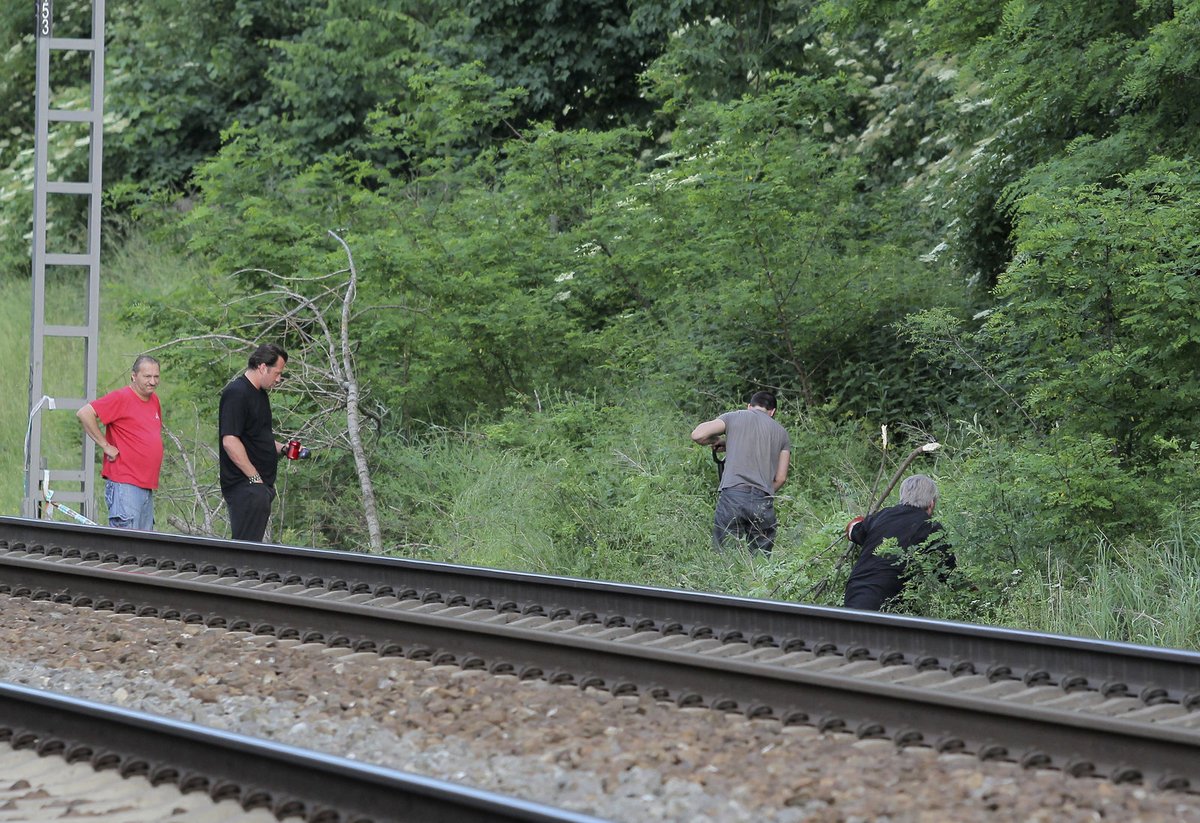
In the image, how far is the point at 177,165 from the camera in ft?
88.8

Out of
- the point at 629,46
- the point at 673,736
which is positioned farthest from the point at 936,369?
the point at 629,46

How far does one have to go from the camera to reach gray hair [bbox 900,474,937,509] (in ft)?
29.5

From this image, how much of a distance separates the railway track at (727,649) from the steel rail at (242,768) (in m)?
1.85

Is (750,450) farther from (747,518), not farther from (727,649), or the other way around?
(727,649)

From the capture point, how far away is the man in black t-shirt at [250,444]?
10.4 metres

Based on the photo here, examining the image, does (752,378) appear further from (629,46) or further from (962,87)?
(629,46)

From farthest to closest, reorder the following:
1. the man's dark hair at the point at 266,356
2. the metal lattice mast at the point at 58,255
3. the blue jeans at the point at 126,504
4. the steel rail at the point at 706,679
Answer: the metal lattice mast at the point at 58,255 → the blue jeans at the point at 126,504 → the man's dark hair at the point at 266,356 → the steel rail at the point at 706,679

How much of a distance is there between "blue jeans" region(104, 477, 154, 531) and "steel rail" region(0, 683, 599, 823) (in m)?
5.15

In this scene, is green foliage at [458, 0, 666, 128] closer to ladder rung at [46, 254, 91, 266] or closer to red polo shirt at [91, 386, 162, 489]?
ladder rung at [46, 254, 91, 266]

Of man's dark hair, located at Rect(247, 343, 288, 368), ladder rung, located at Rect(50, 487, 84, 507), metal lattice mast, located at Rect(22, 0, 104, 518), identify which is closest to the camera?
man's dark hair, located at Rect(247, 343, 288, 368)

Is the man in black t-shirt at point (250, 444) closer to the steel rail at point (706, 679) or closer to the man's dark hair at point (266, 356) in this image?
the man's dark hair at point (266, 356)

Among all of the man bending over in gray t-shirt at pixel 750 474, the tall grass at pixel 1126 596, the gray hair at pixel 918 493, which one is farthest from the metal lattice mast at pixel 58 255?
the tall grass at pixel 1126 596

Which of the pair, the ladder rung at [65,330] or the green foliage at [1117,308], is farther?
the ladder rung at [65,330]

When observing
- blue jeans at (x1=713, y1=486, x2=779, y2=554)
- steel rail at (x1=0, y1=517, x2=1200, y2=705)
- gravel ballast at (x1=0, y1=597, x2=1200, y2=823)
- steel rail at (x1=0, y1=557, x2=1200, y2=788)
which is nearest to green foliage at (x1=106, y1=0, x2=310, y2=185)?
steel rail at (x1=0, y1=517, x2=1200, y2=705)
